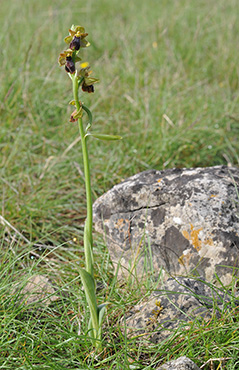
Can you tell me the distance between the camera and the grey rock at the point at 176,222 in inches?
69.2

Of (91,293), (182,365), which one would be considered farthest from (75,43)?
(182,365)

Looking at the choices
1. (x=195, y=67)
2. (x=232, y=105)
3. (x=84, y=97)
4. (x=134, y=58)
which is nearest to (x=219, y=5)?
(x=195, y=67)

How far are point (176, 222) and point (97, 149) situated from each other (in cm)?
120

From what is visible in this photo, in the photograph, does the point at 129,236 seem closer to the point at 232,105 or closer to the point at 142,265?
the point at 142,265

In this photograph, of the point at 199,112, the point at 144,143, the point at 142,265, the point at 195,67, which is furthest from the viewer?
the point at 195,67

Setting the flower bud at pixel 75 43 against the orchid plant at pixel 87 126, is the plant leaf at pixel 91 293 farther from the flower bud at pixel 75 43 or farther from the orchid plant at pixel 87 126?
the flower bud at pixel 75 43

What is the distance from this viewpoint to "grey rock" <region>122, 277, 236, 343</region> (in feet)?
4.88

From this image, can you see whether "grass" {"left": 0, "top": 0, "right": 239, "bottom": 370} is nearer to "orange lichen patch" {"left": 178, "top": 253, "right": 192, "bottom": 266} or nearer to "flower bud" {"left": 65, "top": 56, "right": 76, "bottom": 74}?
"orange lichen patch" {"left": 178, "top": 253, "right": 192, "bottom": 266}

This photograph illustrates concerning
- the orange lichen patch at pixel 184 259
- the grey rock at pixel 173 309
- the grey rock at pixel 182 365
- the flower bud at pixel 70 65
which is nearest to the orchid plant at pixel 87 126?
the flower bud at pixel 70 65

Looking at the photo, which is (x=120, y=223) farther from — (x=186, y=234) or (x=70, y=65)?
(x=70, y=65)

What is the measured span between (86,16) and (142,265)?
4709 mm

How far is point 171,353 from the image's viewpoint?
1395 mm

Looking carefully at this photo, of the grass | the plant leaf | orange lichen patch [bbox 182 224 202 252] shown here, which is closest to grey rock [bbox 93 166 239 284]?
orange lichen patch [bbox 182 224 202 252]

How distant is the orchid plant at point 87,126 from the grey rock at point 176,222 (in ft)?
0.99
